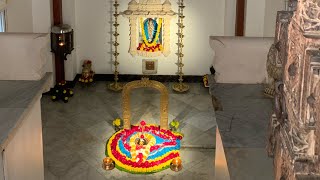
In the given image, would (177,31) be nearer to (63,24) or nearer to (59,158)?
(63,24)

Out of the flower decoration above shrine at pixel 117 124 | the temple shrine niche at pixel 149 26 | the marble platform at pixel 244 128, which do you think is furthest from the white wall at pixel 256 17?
the marble platform at pixel 244 128

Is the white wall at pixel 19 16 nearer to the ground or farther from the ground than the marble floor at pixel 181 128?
farther from the ground

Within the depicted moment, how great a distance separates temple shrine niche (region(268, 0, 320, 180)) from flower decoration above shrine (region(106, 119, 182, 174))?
383 inches

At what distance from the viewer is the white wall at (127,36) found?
19.8 meters

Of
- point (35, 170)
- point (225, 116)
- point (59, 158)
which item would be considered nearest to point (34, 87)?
point (35, 170)

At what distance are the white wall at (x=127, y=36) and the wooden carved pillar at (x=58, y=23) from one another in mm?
1132

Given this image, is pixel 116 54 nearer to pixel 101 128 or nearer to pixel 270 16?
pixel 101 128

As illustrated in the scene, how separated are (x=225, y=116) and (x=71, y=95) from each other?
456 inches

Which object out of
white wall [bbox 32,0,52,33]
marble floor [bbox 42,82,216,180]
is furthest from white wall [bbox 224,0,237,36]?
white wall [bbox 32,0,52,33]

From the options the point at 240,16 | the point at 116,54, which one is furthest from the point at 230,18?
the point at 116,54

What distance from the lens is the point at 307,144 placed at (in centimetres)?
385

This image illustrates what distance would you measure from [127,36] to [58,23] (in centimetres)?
250

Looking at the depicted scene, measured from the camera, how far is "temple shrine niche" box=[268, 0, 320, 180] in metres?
3.58

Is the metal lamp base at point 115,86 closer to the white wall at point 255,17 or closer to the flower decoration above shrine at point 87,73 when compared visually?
the flower decoration above shrine at point 87,73
